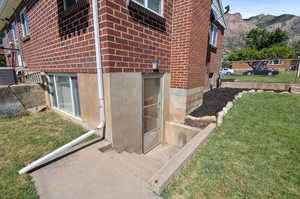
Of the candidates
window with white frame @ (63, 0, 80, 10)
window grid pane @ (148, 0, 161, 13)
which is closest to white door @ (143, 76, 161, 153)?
window grid pane @ (148, 0, 161, 13)

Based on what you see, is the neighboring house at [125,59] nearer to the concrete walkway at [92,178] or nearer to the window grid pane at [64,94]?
the window grid pane at [64,94]

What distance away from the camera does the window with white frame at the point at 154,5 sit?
3.31 meters

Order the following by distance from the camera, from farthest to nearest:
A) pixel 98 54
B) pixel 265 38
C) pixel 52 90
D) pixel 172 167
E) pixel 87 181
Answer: pixel 265 38 < pixel 52 90 < pixel 98 54 < pixel 172 167 < pixel 87 181

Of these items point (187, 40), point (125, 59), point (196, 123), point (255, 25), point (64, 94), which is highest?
point (255, 25)

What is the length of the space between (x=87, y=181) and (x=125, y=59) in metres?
2.26

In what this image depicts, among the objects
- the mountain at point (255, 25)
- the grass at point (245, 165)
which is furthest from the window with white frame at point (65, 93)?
the mountain at point (255, 25)

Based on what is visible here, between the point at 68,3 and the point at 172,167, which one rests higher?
the point at 68,3

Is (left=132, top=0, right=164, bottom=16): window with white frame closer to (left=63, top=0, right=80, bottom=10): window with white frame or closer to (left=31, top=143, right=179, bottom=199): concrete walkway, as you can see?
(left=63, top=0, right=80, bottom=10): window with white frame

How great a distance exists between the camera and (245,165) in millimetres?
2402

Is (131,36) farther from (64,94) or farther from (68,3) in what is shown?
(64,94)

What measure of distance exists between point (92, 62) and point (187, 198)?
2.85 meters

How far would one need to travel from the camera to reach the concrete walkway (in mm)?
1707

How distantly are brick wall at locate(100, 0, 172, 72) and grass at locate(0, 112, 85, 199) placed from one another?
2.00 meters

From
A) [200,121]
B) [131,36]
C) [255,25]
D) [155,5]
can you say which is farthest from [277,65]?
[255,25]
